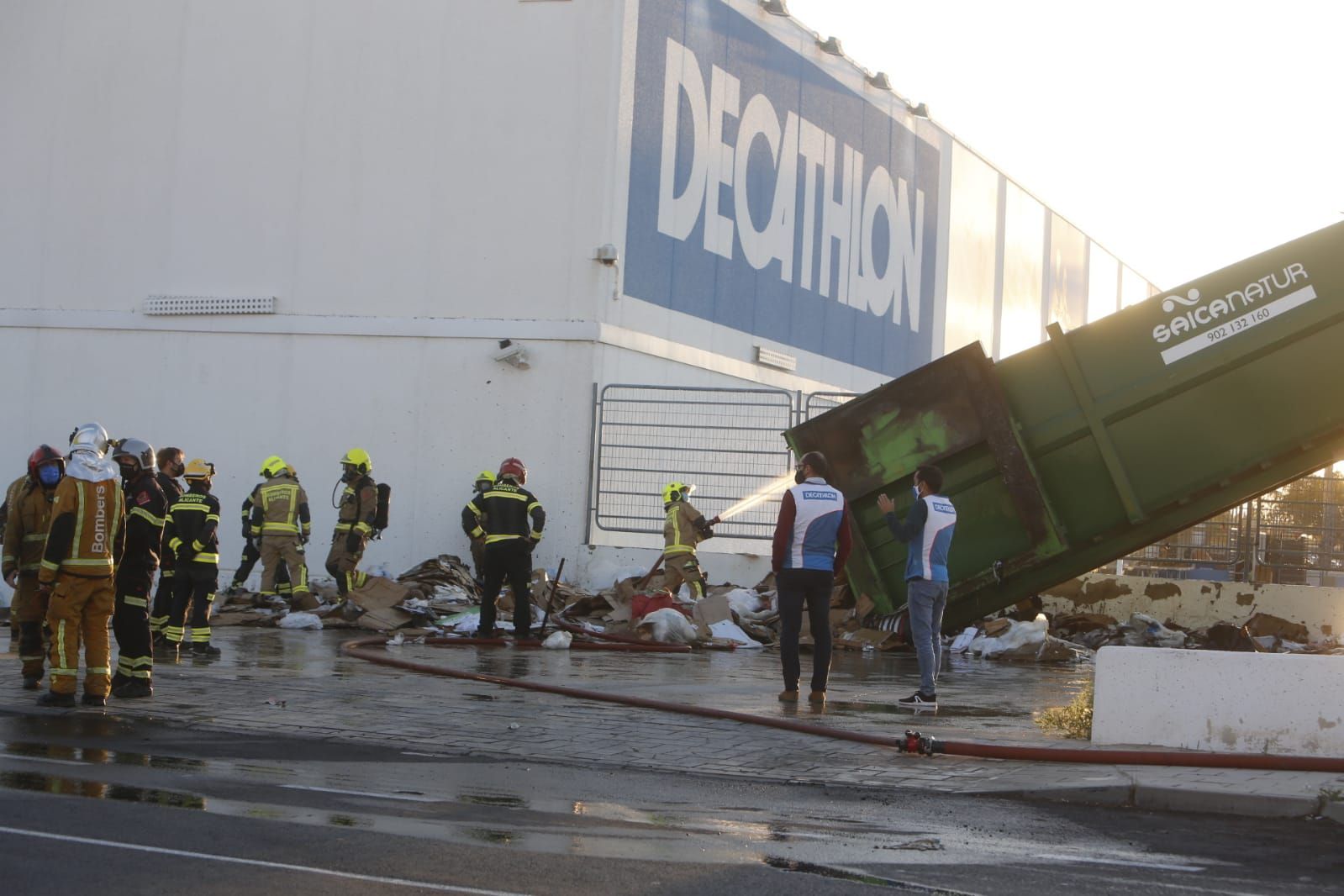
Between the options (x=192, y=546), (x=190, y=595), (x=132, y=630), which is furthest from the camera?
(x=190, y=595)

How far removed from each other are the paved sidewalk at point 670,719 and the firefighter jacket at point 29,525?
90cm

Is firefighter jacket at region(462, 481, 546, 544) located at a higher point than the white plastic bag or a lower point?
higher

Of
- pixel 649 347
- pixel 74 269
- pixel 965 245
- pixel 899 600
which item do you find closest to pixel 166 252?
pixel 74 269

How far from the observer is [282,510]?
19094 mm

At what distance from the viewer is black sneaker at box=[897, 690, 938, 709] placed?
11.4 meters

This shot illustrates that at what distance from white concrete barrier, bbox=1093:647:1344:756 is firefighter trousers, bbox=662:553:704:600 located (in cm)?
942

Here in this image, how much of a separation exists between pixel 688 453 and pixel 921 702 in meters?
10.7

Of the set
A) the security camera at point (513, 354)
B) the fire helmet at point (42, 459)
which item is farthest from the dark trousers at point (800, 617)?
the security camera at point (513, 354)

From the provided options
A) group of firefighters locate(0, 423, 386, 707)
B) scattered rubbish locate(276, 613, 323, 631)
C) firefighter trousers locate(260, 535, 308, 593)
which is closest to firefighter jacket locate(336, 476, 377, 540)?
firefighter trousers locate(260, 535, 308, 593)

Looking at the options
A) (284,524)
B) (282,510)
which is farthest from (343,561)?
(282,510)

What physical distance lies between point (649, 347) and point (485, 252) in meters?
2.69

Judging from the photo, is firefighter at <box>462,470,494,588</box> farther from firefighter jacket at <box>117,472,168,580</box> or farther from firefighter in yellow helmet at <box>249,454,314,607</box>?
firefighter jacket at <box>117,472,168,580</box>

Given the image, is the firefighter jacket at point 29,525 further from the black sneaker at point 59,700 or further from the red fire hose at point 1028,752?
the red fire hose at point 1028,752

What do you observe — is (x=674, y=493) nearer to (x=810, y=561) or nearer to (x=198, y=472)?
(x=198, y=472)
